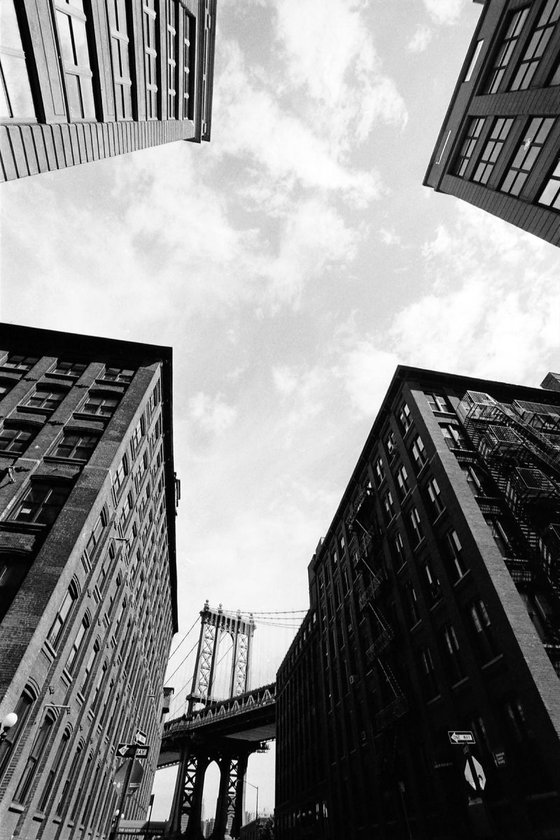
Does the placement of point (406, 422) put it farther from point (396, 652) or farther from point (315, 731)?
point (315, 731)

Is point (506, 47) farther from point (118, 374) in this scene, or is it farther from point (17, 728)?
point (17, 728)

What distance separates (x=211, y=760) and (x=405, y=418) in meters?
80.0

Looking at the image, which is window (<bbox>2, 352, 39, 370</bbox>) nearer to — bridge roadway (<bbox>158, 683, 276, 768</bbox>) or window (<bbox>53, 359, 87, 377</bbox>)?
window (<bbox>53, 359, 87, 377</bbox>)

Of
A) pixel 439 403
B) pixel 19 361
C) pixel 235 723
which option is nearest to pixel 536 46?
pixel 439 403

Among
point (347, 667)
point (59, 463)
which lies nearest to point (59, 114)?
point (59, 463)

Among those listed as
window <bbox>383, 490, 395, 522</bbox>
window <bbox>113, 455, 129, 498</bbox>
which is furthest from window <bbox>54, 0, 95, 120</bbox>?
window <bbox>383, 490, 395, 522</bbox>

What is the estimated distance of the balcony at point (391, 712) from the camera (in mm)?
23866

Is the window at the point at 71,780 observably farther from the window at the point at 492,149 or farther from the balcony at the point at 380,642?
the window at the point at 492,149

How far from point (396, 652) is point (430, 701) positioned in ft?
15.9

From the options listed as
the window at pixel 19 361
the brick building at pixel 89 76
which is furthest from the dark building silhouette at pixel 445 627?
the window at pixel 19 361

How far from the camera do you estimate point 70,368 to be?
33.1 meters

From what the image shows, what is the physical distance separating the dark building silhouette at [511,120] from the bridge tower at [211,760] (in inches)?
3104

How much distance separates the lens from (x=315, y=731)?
4238 centimetres

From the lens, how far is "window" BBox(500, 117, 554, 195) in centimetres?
1642
